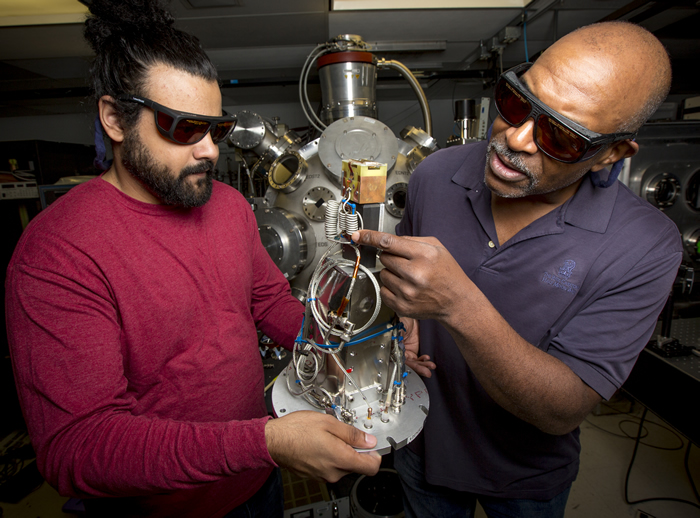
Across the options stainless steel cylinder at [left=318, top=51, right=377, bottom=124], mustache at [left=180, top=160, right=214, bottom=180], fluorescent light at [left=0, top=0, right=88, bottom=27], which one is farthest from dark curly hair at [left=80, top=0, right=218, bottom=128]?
fluorescent light at [left=0, top=0, right=88, bottom=27]

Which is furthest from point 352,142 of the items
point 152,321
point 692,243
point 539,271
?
point 692,243

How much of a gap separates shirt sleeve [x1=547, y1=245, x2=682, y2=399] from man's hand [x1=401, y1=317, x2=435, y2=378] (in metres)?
0.35

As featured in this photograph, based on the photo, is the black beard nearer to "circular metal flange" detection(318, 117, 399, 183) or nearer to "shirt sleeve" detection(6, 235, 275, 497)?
"shirt sleeve" detection(6, 235, 275, 497)

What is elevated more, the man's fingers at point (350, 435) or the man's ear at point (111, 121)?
the man's ear at point (111, 121)

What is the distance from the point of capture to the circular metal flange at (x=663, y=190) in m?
2.19

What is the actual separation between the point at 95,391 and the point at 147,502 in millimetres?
438

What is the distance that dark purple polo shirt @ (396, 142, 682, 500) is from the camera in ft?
2.95

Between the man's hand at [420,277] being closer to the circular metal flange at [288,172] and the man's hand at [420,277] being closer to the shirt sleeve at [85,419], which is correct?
the shirt sleeve at [85,419]

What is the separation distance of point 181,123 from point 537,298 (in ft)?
3.44

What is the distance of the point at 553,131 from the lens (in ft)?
2.96

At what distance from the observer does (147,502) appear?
3.21ft

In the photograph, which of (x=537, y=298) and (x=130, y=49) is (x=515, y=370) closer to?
(x=537, y=298)

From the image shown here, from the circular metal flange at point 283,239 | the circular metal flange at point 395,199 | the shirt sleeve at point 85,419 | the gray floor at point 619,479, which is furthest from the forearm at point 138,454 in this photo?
the gray floor at point 619,479

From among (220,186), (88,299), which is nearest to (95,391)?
(88,299)
